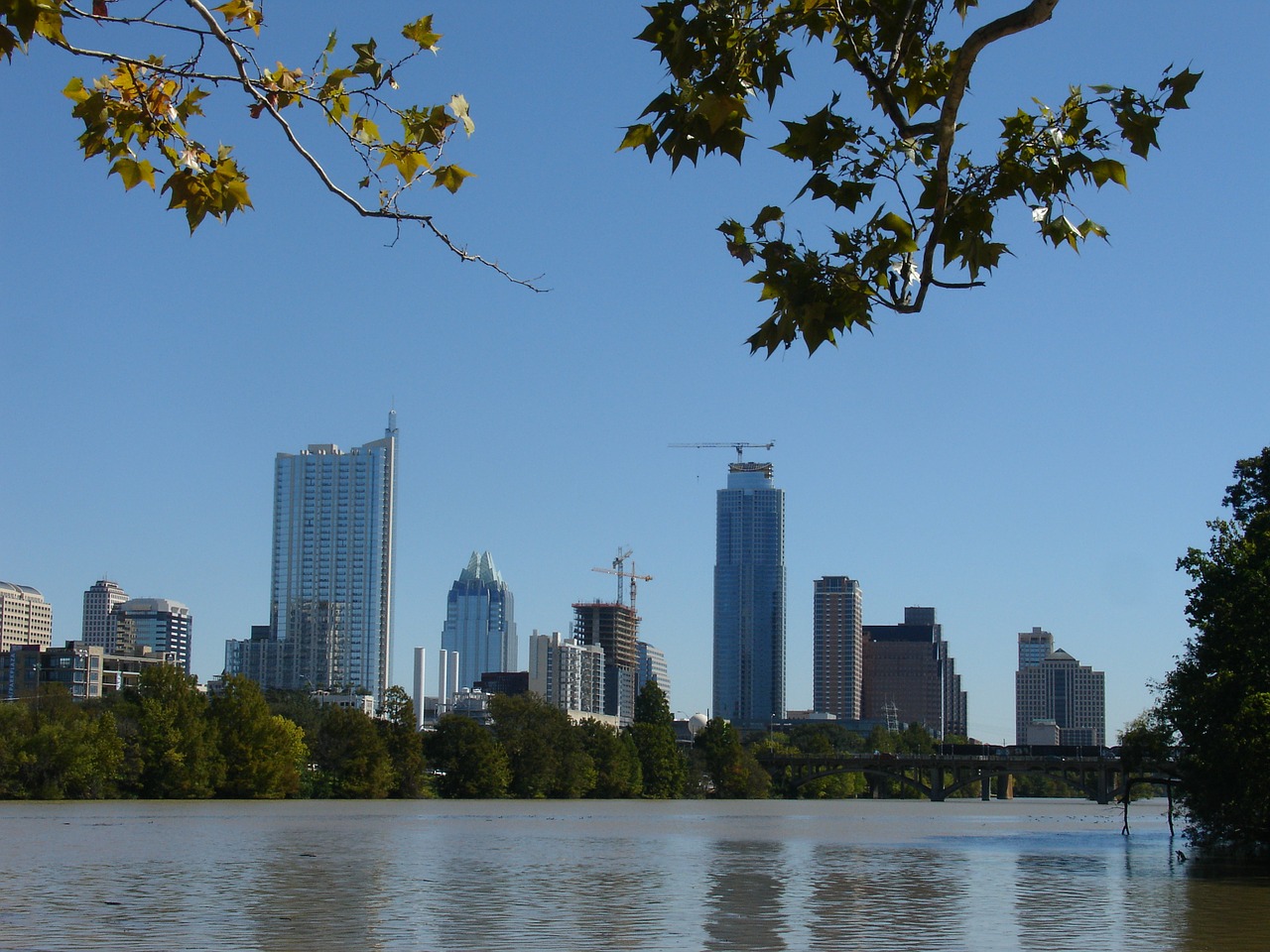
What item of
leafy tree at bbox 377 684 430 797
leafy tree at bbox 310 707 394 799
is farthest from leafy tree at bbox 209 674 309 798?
leafy tree at bbox 377 684 430 797

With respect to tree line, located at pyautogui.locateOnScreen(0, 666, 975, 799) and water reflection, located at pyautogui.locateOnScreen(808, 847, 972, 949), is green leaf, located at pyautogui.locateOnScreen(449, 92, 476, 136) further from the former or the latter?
tree line, located at pyautogui.locateOnScreen(0, 666, 975, 799)

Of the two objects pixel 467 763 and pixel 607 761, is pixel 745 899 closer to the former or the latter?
pixel 467 763

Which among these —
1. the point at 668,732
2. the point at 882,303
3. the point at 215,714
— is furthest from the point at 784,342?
the point at 668,732

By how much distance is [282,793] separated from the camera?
12781 cm

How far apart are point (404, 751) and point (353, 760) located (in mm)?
6575

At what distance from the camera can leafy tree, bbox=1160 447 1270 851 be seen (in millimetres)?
48344

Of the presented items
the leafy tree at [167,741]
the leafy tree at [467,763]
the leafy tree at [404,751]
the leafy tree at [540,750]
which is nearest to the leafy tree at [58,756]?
the leafy tree at [167,741]

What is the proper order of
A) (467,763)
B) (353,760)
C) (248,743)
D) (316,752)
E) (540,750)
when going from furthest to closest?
1. (540,750)
2. (467,763)
3. (316,752)
4. (353,760)
5. (248,743)

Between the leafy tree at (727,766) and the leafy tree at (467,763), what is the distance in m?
48.5

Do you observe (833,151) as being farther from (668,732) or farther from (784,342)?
(668,732)

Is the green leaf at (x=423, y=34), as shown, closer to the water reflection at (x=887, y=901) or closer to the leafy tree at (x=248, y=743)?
the water reflection at (x=887, y=901)

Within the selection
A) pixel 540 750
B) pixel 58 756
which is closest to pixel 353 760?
pixel 540 750

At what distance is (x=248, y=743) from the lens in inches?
4843

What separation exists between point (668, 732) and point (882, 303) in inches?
7039
